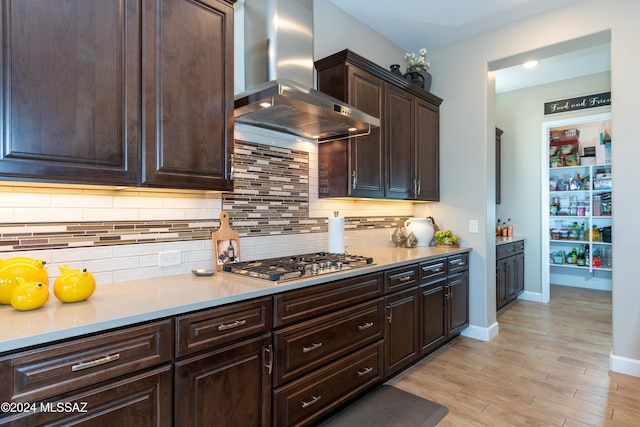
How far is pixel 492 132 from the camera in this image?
3615mm

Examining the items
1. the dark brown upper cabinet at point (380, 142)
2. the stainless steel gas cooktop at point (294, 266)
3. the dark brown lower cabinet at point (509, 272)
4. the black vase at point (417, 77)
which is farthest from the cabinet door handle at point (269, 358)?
the dark brown lower cabinet at point (509, 272)

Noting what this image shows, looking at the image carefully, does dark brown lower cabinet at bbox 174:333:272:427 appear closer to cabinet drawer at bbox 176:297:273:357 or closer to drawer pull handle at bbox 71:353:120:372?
cabinet drawer at bbox 176:297:273:357

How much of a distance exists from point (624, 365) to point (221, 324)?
3193mm

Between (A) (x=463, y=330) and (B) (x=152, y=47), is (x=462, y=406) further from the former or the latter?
(B) (x=152, y=47)

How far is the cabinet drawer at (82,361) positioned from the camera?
1034mm

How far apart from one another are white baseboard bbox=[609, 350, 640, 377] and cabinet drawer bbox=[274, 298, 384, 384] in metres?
2.02

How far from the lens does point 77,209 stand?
169cm

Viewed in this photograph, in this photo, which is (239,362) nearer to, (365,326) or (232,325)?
(232,325)

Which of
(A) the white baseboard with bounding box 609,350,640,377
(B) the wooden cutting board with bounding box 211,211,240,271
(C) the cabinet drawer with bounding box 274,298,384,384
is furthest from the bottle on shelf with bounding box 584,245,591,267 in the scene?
(B) the wooden cutting board with bounding box 211,211,240,271

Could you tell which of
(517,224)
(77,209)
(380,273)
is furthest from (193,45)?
(517,224)

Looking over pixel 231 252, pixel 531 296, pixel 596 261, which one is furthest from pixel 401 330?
pixel 596 261

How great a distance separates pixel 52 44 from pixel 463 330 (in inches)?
151

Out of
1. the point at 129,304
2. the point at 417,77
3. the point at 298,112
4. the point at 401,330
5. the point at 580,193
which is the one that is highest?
the point at 417,77

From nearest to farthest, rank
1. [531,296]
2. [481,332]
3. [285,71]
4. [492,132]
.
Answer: [285,71] → [481,332] → [492,132] → [531,296]
